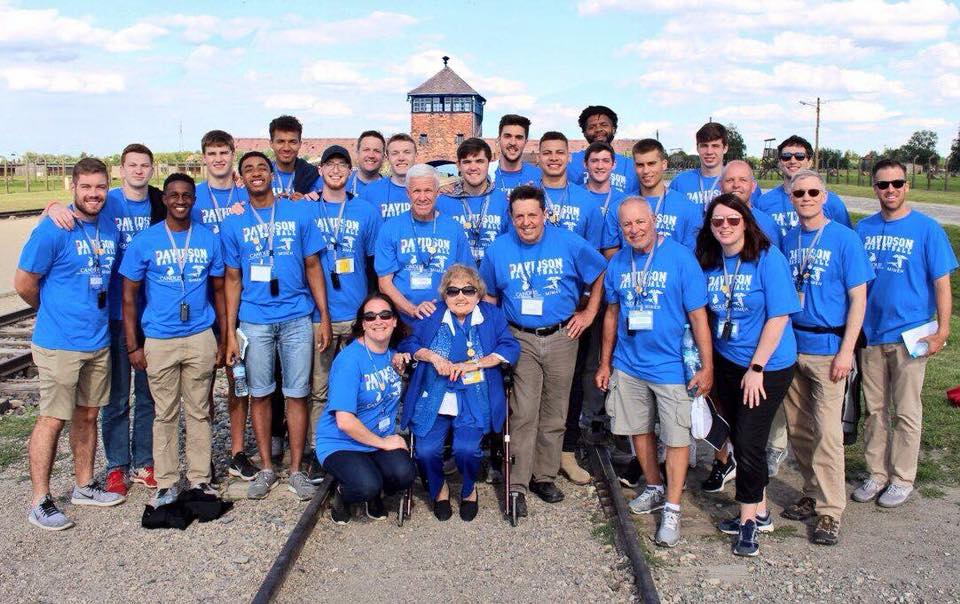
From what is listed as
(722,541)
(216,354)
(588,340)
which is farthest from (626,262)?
(216,354)

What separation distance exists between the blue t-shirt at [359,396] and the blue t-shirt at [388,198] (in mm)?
1777

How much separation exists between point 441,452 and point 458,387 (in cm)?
48

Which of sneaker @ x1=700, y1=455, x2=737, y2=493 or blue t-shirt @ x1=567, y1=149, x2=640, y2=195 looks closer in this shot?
sneaker @ x1=700, y1=455, x2=737, y2=493

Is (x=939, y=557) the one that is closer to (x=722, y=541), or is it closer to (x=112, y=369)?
(x=722, y=541)

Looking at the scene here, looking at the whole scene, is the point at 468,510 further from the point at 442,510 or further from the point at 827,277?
the point at 827,277

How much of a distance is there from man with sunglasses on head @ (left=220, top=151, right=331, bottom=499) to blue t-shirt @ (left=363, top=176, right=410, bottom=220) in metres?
1.08

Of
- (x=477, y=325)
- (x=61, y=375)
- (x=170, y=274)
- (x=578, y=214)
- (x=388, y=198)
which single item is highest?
(x=388, y=198)

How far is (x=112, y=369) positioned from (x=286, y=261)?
156 cm

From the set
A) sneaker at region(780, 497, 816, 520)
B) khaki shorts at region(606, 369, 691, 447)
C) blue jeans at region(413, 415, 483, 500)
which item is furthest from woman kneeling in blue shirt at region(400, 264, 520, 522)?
sneaker at region(780, 497, 816, 520)

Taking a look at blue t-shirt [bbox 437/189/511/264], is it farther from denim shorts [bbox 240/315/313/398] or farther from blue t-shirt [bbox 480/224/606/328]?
denim shorts [bbox 240/315/313/398]

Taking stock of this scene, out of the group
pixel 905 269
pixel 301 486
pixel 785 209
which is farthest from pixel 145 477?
pixel 905 269

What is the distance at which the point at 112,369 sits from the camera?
20.1ft

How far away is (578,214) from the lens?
6508 mm

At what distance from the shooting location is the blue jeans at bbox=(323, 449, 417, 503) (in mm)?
5488
